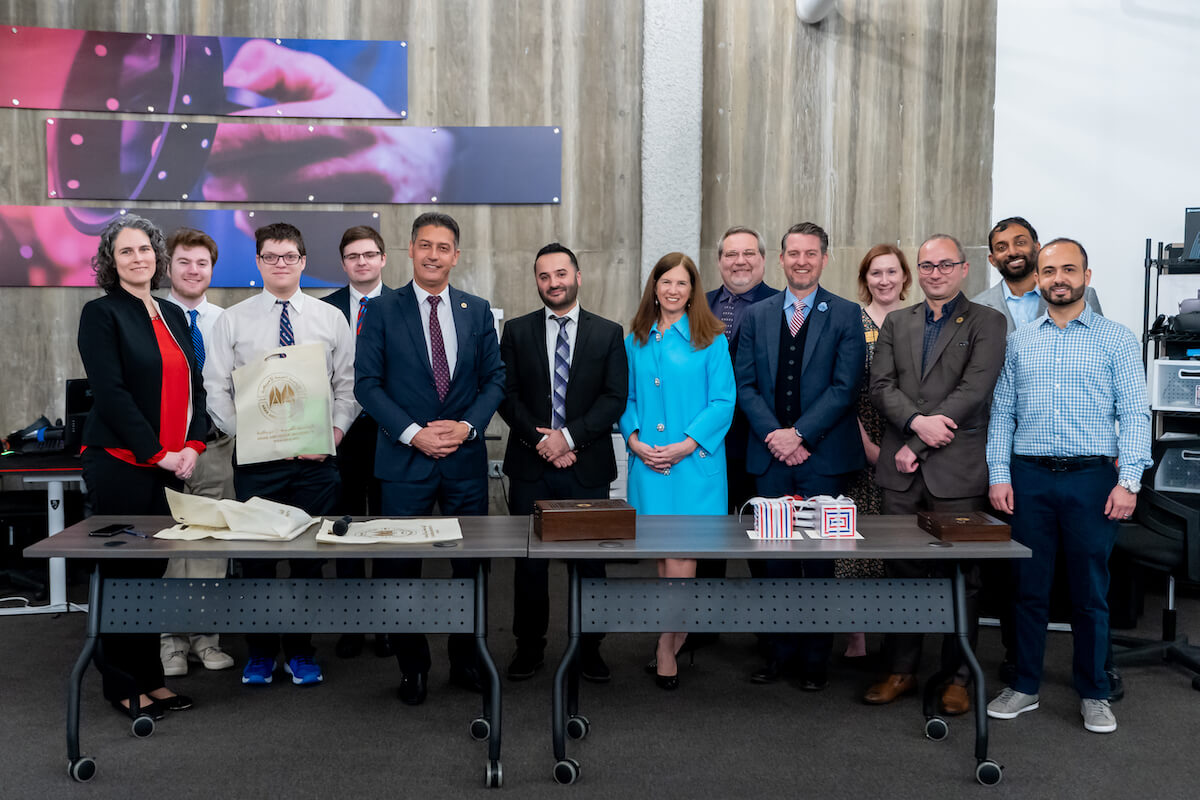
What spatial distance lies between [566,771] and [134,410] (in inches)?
69.2

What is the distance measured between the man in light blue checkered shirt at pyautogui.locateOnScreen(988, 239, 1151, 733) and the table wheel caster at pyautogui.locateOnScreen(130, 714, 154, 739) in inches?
107

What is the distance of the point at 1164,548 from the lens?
3.59m

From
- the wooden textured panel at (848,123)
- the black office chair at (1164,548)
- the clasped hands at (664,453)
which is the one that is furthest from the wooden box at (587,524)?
the wooden textured panel at (848,123)

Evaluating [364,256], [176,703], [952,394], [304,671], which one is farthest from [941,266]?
[176,703]

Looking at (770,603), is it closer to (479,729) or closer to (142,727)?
(479,729)

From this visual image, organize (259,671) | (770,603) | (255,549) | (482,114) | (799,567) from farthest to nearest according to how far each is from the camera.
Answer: (482,114)
(799,567)
(259,671)
(770,603)
(255,549)

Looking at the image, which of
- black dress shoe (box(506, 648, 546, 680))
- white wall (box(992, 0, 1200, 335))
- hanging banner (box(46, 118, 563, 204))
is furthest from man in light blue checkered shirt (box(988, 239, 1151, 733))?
hanging banner (box(46, 118, 563, 204))

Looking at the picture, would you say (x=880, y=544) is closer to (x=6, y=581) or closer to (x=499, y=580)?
(x=499, y=580)

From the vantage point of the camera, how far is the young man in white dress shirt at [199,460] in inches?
143

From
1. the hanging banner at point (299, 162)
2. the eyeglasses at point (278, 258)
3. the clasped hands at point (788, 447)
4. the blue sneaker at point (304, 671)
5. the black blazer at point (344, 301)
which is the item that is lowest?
the blue sneaker at point (304, 671)

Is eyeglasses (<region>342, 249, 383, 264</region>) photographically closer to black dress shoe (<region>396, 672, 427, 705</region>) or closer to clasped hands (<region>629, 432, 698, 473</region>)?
clasped hands (<region>629, 432, 698, 473</region>)

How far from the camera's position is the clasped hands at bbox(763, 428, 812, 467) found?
11.1 feet

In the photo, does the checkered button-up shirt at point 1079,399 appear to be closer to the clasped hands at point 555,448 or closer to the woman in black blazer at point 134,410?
the clasped hands at point 555,448

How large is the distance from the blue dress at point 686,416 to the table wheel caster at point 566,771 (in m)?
1.06
